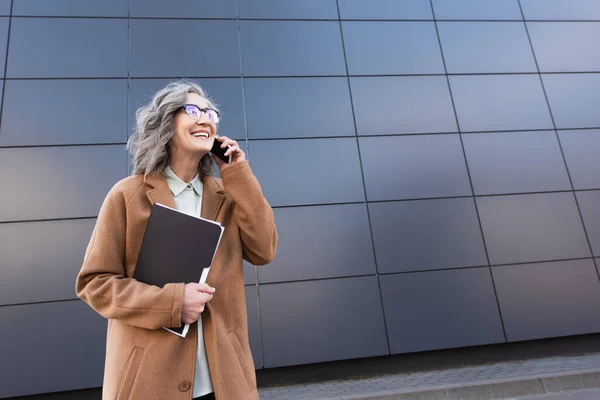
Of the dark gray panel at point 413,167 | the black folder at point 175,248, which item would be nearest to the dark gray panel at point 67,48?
the dark gray panel at point 413,167

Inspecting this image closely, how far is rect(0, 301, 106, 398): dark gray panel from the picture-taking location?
4484 millimetres

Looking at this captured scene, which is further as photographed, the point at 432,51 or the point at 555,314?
the point at 432,51

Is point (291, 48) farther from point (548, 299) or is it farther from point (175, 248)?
point (548, 299)

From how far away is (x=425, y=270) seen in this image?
5.52 metres

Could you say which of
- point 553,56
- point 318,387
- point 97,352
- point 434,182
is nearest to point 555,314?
point 434,182

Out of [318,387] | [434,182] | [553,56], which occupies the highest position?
[553,56]

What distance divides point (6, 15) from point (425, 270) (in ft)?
27.1

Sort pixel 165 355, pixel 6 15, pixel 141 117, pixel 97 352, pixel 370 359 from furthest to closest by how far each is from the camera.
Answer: pixel 6 15 → pixel 370 359 → pixel 97 352 → pixel 141 117 → pixel 165 355

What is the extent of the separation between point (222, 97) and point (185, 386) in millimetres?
5433

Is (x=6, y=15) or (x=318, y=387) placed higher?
(x=6, y=15)

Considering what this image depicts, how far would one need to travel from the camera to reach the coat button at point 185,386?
122 cm

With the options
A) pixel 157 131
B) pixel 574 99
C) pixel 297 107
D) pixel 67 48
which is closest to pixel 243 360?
pixel 157 131

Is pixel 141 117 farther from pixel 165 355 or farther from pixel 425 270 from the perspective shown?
pixel 425 270

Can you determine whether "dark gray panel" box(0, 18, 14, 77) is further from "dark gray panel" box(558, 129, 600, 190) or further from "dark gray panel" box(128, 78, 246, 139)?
"dark gray panel" box(558, 129, 600, 190)
